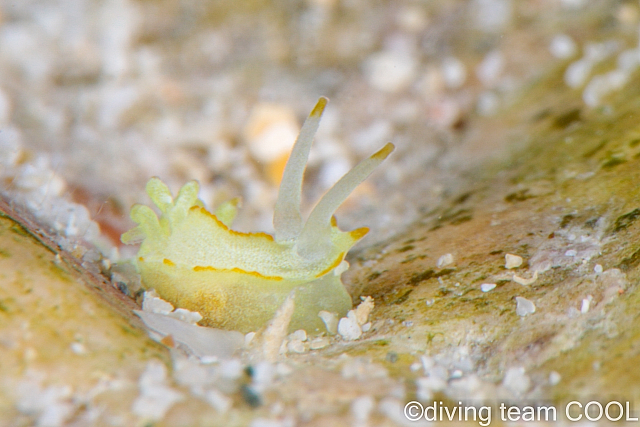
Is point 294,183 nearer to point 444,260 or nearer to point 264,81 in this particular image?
point 444,260

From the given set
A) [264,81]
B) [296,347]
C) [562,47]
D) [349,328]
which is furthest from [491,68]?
[296,347]

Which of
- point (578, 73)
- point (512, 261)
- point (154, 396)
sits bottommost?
point (154, 396)

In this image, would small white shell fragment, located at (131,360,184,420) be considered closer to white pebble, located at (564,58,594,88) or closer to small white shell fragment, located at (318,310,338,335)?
small white shell fragment, located at (318,310,338,335)

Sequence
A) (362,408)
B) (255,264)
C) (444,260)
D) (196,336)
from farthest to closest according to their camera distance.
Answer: (444,260), (255,264), (196,336), (362,408)

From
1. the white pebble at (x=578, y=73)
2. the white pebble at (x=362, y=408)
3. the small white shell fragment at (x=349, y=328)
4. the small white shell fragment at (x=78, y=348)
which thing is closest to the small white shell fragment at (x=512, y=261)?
the small white shell fragment at (x=349, y=328)

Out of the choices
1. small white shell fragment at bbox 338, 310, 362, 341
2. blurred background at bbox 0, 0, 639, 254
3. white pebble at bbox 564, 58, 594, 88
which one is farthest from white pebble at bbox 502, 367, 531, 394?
white pebble at bbox 564, 58, 594, 88

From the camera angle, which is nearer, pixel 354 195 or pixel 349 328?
pixel 349 328

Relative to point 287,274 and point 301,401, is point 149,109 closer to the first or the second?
point 287,274
